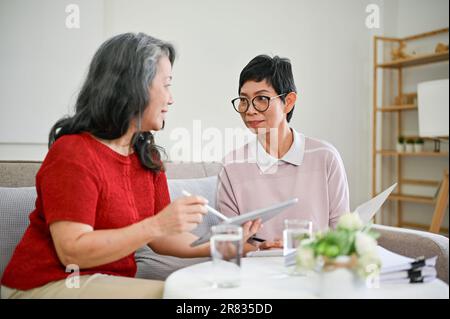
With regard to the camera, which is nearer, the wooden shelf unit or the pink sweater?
the pink sweater

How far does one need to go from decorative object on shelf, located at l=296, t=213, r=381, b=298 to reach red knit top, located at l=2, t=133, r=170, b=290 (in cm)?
54

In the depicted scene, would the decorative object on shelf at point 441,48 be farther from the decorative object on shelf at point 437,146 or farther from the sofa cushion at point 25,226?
the sofa cushion at point 25,226

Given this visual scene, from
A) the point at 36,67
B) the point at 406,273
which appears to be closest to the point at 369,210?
the point at 406,273

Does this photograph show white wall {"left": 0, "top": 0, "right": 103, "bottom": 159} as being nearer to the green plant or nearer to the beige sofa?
the beige sofa

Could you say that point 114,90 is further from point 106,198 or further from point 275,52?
point 275,52

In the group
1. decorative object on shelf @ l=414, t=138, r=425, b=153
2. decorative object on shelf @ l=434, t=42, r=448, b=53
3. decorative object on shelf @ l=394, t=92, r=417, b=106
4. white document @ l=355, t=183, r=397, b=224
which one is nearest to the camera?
white document @ l=355, t=183, r=397, b=224

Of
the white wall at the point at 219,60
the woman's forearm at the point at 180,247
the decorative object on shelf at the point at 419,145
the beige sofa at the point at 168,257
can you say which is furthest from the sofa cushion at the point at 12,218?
the decorative object on shelf at the point at 419,145

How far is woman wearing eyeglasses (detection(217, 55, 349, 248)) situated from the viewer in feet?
5.79

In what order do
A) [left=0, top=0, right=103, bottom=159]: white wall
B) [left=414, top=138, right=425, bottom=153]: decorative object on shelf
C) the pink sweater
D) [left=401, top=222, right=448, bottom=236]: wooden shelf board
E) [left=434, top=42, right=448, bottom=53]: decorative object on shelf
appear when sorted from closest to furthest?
the pink sweater, [left=0, top=0, right=103, bottom=159]: white wall, [left=434, top=42, right=448, bottom=53]: decorative object on shelf, [left=401, top=222, right=448, bottom=236]: wooden shelf board, [left=414, top=138, right=425, bottom=153]: decorative object on shelf

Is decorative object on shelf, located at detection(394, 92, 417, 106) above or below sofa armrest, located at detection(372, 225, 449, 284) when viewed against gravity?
above

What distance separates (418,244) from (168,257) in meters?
0.90

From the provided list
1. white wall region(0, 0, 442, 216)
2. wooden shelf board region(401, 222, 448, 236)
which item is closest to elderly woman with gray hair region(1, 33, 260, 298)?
white wall region(0, 0, 442, 216)

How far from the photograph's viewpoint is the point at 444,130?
337cm
